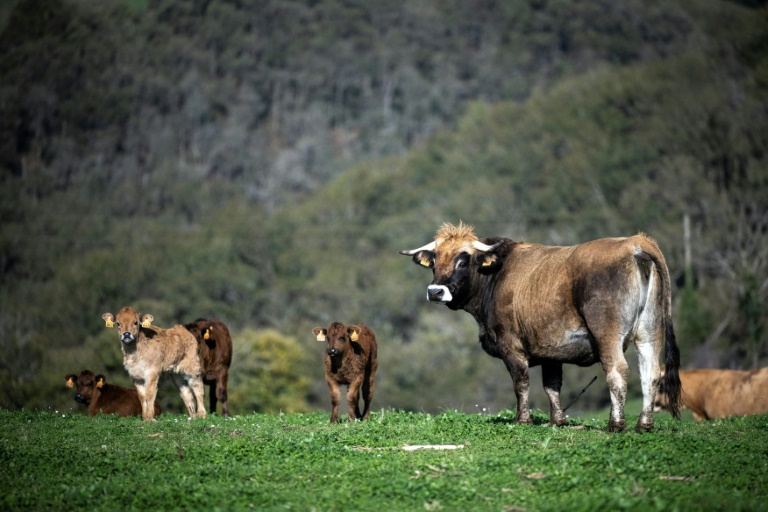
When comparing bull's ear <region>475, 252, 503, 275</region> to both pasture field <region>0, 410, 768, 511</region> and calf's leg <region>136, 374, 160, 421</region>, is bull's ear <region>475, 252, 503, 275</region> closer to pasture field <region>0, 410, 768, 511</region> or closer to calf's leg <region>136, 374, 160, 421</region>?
pasture field <region>0, 410, 768, 511</region>

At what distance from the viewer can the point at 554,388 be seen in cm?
1745

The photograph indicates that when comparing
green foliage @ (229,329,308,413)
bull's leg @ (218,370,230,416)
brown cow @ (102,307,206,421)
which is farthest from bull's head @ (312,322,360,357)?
green foliage @ (229,329,308,413)

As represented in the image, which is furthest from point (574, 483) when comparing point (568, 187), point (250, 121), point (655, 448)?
point (250, 121)

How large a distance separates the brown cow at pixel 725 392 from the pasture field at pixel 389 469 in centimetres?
835

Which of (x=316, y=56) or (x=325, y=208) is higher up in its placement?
(x=316, y=56)

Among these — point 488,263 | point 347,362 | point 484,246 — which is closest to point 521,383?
point 488,263

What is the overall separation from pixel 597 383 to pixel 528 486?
55.3 meters

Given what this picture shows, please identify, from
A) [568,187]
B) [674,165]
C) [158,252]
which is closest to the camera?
[674,165]

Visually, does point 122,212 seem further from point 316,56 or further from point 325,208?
point 316,56

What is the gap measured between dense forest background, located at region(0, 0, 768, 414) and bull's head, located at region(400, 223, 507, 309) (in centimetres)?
2952

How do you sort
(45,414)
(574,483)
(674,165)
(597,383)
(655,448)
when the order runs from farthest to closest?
1. (674,165)
2. (597,383)
3. (45,414)
4. (655,448)
5. (574,483)

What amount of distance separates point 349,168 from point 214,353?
132 metres

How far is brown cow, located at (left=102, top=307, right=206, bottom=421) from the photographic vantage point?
65.0 feet

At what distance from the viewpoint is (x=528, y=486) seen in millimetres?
12734
